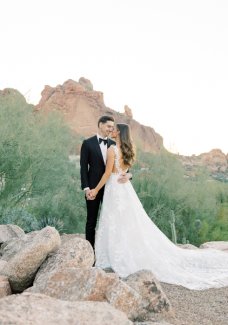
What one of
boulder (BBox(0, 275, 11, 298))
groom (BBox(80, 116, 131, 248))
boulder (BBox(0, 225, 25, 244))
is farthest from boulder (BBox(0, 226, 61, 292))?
boulder (BBox(0, 225, 25, 244))

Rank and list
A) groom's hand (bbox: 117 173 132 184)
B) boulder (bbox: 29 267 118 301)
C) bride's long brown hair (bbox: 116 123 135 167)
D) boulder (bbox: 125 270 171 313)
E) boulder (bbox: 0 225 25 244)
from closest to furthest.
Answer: boulder (bbox: 29 267 118 301) < boulder (bbox: 125 270 171 313) < bride's long brown hair (bbox: 116 123 135 167) < groom's hand (bbox: 117 173 132 184) < boulder (bbox: 0 225 25 244)

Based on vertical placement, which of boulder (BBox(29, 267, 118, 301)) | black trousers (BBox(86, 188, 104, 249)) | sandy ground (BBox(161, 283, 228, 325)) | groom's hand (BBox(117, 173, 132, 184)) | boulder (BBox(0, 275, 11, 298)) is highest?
groom's hand (BBox(117, 173, 132, 184))

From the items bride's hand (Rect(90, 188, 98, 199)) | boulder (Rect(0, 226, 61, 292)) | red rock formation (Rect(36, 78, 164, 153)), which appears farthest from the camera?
red rock formation (Rect(36, 78, 164, 153))

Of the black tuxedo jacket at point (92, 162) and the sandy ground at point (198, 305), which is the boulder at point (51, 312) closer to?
the sandy ground at point (198, 305)

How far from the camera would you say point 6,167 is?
62.3 ft

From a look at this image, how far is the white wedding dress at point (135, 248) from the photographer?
28.9ft

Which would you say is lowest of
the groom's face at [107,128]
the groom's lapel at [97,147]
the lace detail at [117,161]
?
the lace detail at [117,161]

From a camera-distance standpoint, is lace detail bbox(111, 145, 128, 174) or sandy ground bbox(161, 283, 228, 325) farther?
lace detail bbox(111, 145, 128, 174)

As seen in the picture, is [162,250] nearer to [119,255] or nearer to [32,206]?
[119,255]

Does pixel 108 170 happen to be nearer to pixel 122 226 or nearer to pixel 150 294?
pixel 122 226

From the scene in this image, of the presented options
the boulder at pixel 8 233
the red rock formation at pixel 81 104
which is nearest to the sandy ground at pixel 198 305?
the boulder at pixel 8 233

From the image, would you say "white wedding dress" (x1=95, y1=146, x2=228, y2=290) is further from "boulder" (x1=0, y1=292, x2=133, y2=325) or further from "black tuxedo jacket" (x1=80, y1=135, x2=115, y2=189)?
"boulder" (x1=0, y1=292, x2=133, y2=325)

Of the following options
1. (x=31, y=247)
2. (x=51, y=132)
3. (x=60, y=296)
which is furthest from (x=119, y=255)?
(x=51, y=132)

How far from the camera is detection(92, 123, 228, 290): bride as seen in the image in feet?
28.8
